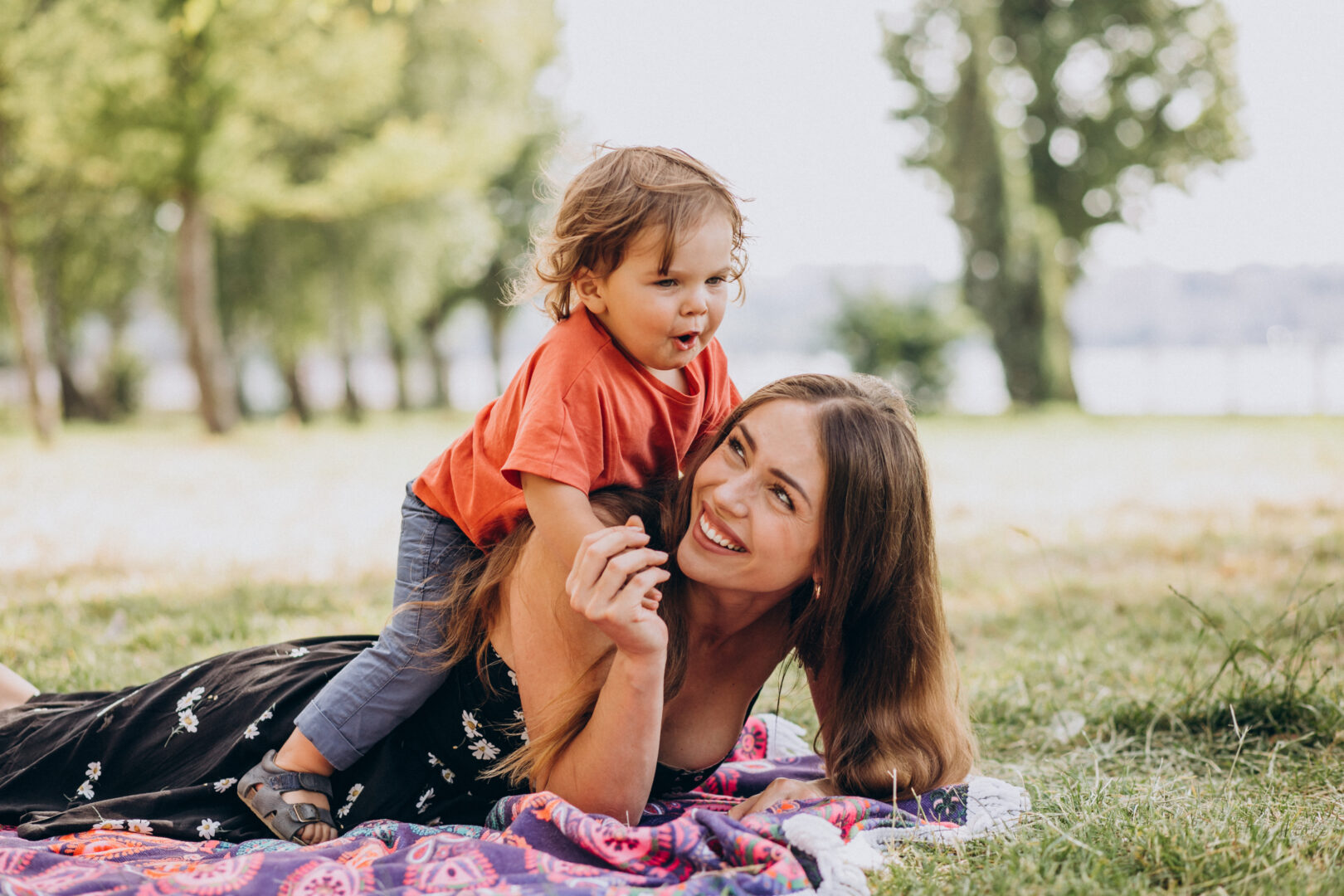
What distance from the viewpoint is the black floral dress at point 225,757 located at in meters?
2.49

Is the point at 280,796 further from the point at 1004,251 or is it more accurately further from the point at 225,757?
the point at 1004,251

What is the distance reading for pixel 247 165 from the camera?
1708 cm

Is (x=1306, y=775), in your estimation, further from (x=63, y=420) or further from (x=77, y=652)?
(x=63, y=420)

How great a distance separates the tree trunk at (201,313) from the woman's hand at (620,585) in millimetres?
16543

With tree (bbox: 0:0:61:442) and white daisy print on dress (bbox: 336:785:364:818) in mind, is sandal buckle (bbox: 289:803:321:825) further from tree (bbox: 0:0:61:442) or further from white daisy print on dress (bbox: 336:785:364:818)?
tree (bbox: 0:0:61:442)

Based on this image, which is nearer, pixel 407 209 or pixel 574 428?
pixel 574 428

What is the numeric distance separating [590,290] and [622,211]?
21 cm

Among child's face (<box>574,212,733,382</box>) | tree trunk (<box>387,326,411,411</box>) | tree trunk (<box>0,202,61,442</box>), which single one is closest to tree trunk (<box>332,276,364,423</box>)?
tree trunk (<box>387,326,411,411</box>)

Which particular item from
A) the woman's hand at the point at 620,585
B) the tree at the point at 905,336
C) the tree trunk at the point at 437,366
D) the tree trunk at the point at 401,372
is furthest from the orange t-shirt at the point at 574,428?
the tree trunk at the point at 437,366

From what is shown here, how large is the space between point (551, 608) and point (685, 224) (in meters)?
0.91

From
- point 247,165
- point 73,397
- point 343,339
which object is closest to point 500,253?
point 343,339

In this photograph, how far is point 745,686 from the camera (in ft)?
8.52

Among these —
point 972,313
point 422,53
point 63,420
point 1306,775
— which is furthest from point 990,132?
point 63,420

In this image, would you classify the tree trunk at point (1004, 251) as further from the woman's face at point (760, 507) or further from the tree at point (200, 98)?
the woman's face at point (760, 507)
